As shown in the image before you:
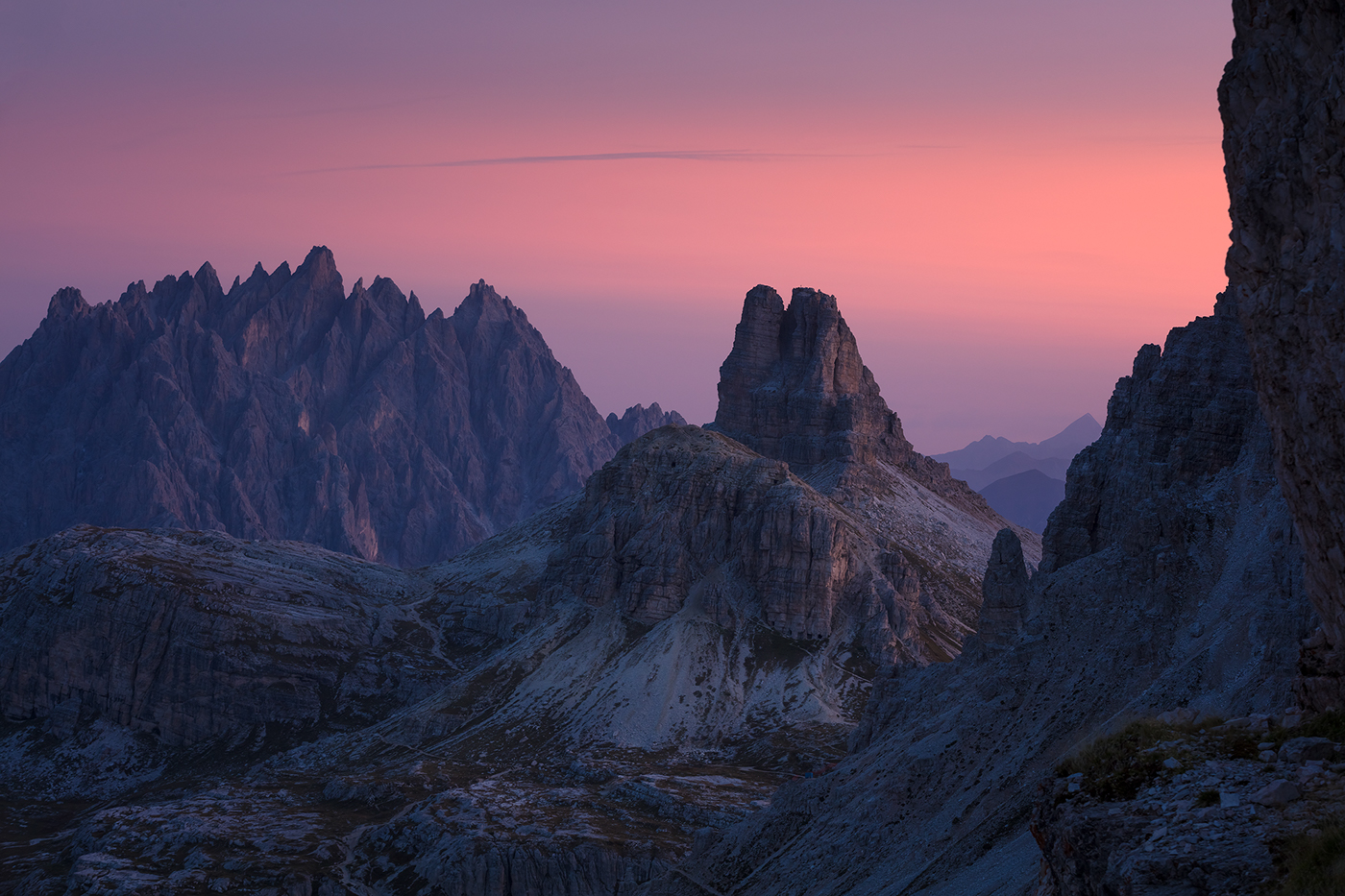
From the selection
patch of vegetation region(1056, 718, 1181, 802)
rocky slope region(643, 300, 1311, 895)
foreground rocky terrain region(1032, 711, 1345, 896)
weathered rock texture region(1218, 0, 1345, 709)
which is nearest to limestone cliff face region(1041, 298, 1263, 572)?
rocky slope region(643, 300, 1311, 895)

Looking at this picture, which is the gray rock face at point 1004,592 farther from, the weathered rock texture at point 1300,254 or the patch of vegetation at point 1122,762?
the weathered rock texture at point 1300,254

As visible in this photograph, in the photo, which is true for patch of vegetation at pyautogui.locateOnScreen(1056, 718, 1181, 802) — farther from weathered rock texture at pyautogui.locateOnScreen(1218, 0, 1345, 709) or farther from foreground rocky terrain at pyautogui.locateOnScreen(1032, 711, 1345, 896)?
Result: weathered rock texture at pyautogui.locateOnScreen(1218, 0, 1345, 709)

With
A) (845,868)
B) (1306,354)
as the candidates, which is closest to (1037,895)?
(1306,354)

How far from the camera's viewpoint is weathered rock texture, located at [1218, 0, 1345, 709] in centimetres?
2988

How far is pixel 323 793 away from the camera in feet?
574

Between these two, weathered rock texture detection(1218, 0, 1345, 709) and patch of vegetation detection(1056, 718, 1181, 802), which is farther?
patch of vegetation detection(1056, 718, 1181, 802)

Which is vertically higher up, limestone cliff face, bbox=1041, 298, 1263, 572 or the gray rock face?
limestone cliff face, bbox=1041, 298, 1263, 572

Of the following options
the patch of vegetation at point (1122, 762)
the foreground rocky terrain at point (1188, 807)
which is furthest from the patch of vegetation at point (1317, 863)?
the patch of vegetation at point (1122, 762)

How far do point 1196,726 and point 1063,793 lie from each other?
154 inches

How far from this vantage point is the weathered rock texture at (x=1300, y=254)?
98.0 ft

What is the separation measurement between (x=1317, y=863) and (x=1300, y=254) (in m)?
14.0

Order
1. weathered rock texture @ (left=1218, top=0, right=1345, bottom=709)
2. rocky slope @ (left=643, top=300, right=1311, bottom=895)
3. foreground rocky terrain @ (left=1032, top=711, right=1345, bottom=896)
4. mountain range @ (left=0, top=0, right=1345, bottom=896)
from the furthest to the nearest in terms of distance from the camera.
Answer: rocky slope @ (left=643, top=300, right=1311, bottom=895), mountain range @ (left=0, top=0, right=1345, bottom=896), weathered rock texture @ (left=1218, top=0, right=1345, bottom=709), foreground rocky terrain @ (left=1032, top=711, right=1345, bottom=896)

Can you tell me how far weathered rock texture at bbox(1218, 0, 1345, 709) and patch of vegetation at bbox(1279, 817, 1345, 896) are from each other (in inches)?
276

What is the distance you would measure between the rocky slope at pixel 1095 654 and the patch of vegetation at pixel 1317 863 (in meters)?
20.0
